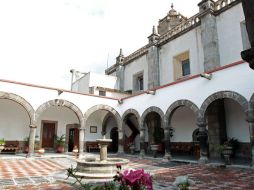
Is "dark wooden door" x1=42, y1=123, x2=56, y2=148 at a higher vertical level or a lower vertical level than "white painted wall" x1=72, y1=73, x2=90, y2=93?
lower

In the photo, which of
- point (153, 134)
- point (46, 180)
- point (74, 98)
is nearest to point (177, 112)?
point (153, 134)

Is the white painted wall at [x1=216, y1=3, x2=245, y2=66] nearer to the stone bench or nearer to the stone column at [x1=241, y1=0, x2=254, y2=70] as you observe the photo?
the stone column at [x1=241, y1=0, x2=254, y2=70]

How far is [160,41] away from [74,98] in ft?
27.4

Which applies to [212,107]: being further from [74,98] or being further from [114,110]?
[74,98]

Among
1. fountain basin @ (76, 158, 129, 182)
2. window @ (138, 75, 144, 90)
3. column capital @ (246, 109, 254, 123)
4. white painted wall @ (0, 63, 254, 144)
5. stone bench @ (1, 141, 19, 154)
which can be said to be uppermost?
window @ (138, 75, 144, 90)

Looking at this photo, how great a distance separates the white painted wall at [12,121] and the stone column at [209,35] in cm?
1299

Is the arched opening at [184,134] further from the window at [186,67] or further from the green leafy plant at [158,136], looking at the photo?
the window at [186,67]

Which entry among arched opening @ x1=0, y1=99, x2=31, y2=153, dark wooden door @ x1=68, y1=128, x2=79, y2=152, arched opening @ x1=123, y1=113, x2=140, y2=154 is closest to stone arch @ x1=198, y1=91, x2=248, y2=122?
arched opening @ x1=123, y1=113, x2=140, y2=154

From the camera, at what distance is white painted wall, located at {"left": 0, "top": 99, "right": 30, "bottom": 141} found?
50.0 feet

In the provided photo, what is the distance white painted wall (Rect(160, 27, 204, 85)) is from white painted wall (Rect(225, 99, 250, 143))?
11.1ft

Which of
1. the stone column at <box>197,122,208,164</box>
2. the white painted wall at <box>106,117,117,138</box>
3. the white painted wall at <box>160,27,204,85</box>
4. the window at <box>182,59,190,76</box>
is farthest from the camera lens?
the white painted wall at <box>106,117,117,138</box>

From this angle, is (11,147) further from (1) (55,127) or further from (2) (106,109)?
(2) (106,109)

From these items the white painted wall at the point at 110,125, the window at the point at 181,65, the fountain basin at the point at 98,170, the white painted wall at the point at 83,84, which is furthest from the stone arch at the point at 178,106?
the white painted wall at the point at 83,84

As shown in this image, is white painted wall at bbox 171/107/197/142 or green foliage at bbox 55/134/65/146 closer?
white painted wall at bbox 171/107/197/142
